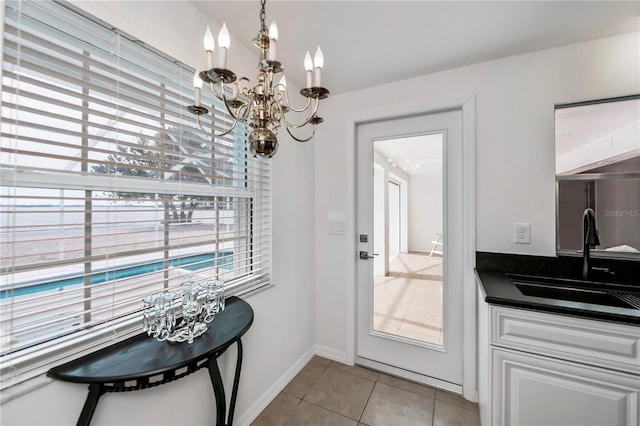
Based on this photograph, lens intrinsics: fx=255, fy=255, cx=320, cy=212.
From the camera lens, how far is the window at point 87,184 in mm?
835

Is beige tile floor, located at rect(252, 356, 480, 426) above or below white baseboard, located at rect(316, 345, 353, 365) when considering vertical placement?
below

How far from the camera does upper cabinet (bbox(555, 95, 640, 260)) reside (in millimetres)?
1500

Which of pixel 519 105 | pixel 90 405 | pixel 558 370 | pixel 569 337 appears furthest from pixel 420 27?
pixel 90 405

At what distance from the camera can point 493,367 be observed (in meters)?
1.30

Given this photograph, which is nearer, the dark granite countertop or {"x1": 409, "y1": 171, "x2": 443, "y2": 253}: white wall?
the dark granite countertop

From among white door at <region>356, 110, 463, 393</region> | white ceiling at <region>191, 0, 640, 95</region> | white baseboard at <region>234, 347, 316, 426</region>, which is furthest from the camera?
white door at <region>356, 110, 463, 393</region>

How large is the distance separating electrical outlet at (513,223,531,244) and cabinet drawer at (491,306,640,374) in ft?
2.27

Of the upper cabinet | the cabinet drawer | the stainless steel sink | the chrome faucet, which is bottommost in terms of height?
the cabinet drawer

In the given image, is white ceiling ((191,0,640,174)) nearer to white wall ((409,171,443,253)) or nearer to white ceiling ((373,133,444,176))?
white ceiling ((373,133,444,176))

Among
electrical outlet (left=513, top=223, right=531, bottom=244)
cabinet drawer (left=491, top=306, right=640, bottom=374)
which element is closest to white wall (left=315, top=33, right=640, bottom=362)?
electrical outlet (left=513, top=223, right=531, bottom=244)

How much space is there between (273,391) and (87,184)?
177cm

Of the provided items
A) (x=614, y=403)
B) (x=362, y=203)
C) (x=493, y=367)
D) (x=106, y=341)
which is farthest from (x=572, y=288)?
(x=106, y=341)

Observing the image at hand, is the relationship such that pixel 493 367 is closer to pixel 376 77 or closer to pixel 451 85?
pixel 451 85

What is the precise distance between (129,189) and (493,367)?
1940mm
